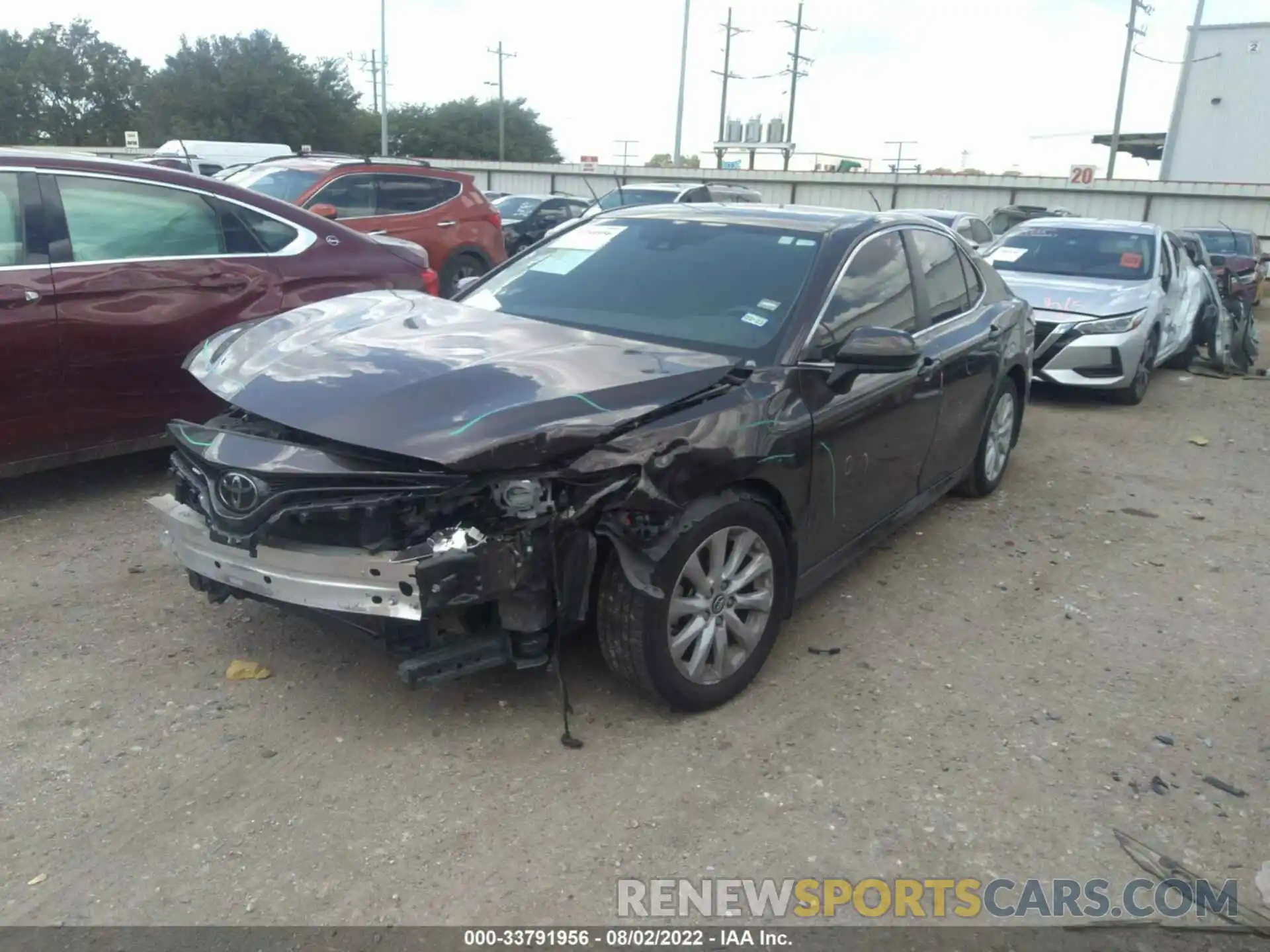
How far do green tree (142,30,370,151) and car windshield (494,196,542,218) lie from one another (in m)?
41.3

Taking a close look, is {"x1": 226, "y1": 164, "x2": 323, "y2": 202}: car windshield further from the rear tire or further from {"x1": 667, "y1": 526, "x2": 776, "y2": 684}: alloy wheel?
{"x1": 667, "y1": 526, "x2": 776, "y2": 684}: alloy wheel

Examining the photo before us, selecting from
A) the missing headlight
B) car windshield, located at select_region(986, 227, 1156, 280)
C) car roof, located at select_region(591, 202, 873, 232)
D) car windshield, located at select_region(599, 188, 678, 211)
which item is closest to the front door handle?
car roof, located at select_region(591, 202, 873, 232)

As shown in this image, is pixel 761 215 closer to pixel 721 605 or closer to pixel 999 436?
pixel 721 605

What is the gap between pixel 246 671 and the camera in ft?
11.7

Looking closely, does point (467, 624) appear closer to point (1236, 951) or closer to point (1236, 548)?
point (1236, 951)

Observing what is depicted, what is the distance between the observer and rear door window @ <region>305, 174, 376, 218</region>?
33.9 ft

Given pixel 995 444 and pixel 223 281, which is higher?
pixel 223 281

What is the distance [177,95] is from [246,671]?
6070 centimetres

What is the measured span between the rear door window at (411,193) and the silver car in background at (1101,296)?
6019 millimetres

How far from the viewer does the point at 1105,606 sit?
4.51 meters

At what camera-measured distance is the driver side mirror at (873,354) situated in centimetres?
355

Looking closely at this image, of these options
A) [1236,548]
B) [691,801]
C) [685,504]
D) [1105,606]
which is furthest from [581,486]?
[1236,548]

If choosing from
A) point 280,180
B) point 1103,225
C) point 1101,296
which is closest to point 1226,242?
point 1103,225

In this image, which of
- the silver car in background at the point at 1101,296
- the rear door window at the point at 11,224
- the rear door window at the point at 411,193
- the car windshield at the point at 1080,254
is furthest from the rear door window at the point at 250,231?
the car windshield at the point at 1080,254
